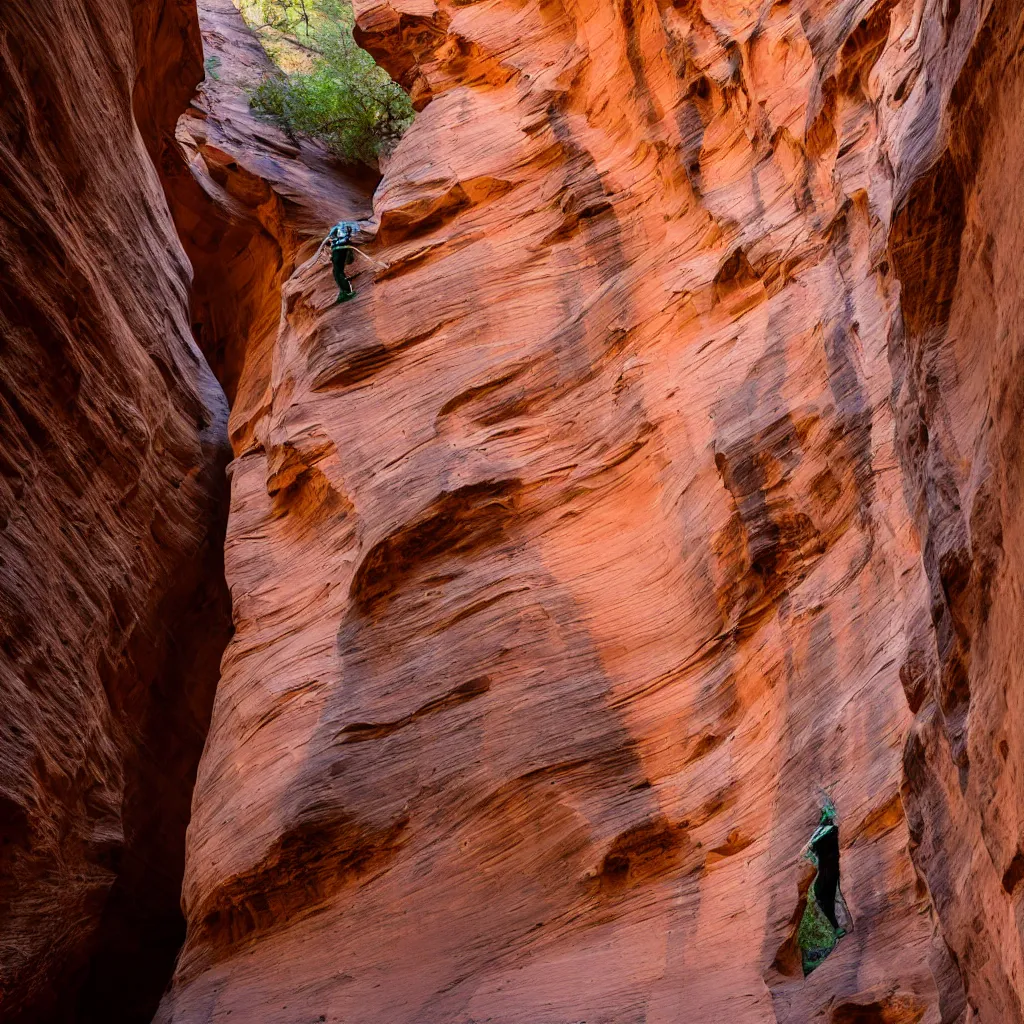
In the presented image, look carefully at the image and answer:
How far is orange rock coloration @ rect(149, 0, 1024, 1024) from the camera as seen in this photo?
623 cm

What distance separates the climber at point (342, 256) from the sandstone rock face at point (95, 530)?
2484 millimetres

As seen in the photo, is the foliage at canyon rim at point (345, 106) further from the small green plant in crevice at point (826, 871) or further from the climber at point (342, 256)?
the small green plant in crevice at point (826, 871)

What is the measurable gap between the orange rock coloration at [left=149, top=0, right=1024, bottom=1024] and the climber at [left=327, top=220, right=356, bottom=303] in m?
0.20

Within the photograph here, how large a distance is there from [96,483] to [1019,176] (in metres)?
11.0

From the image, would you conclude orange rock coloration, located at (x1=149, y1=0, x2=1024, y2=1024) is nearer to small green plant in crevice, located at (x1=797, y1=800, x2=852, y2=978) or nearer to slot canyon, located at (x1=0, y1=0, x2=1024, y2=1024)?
slot canyon, located at (x1=0, y1=0, x2=1024, y2=1024)

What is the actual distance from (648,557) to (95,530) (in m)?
6.23

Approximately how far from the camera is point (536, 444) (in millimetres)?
12797

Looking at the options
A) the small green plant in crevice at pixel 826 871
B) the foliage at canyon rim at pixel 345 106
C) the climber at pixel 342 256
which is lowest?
the small green plant in crevice at pixel 826 871

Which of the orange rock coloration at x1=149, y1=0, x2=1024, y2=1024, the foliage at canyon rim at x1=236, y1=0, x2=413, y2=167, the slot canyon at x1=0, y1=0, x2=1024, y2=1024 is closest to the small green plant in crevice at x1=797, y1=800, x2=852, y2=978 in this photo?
the slot canyon at x1=0, y1=0, x2=1024, y2=1024

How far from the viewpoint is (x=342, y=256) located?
599 inches

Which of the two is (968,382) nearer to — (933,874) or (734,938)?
(933,874)

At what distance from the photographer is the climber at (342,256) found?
1519 centimetres

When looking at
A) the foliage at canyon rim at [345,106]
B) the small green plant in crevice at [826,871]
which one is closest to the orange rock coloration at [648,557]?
the small green plant in crevice at [826,871]

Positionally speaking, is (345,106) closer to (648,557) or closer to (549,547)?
(549,547)
